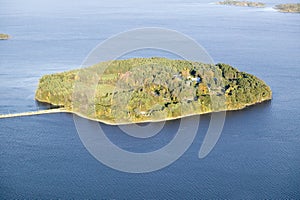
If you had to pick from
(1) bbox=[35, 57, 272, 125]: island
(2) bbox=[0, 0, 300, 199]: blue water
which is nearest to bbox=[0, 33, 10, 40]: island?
(2) bbox=[0, 0, 300, 199]: blue water

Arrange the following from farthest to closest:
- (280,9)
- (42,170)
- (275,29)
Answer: (280,9)
(275,29)
(42,170)

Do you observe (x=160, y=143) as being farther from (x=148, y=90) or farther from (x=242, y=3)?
(x=242, y=3)

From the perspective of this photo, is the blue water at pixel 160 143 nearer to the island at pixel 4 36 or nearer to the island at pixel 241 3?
the island at pixel 4 36

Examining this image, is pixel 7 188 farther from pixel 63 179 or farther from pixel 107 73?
pixel 107 73

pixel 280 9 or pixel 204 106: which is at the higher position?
pixel 280 9

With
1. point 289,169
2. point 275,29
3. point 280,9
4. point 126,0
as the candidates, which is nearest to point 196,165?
point 289,169

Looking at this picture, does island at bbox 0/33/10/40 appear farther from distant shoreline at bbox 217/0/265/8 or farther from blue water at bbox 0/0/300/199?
distant shoreline at bbox 217/0/265/8

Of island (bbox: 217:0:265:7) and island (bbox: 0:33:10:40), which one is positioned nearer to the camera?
island (bbox: 0:33:10:40)

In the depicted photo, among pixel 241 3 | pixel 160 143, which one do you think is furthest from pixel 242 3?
pixel 160 143
